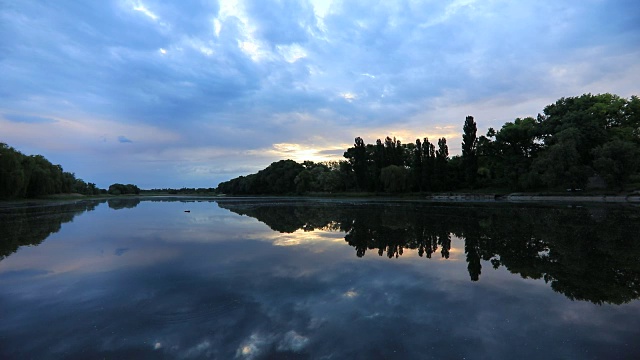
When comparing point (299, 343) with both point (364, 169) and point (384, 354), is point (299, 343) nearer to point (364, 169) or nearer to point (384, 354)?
point (384, 354)

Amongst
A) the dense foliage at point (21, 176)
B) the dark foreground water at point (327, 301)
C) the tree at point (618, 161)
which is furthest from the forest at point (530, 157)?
the dense foliage at point (21, 176)

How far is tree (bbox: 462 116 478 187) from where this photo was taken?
2837 inches

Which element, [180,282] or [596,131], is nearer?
[180,282]

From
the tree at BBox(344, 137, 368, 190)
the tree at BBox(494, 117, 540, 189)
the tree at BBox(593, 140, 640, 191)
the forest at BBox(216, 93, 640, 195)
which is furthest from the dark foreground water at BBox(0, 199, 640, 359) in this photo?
the tree at BBox(344, 137, 368, 190)

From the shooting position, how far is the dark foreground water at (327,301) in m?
4.82

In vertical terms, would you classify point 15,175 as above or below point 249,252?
above

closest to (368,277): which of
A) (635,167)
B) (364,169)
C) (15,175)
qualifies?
(635,167)

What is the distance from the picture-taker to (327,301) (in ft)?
22.5

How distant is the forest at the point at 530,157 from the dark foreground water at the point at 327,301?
42133 millimetres

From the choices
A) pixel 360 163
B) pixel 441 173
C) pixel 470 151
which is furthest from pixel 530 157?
pixel 360 163

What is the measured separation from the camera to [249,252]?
12.7m

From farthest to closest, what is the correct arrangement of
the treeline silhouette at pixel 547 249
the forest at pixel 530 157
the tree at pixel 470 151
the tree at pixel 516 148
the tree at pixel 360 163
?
the tree at pixel 360 163 → the tree at pixel 470 151 → the tree at pixel 516 148 → the forest at pixel 530 157 → the treeline silhouette at pixel 547 249

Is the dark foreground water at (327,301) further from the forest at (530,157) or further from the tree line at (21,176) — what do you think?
the tree line at (21,176)

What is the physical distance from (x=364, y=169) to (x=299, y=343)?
8802 cm
